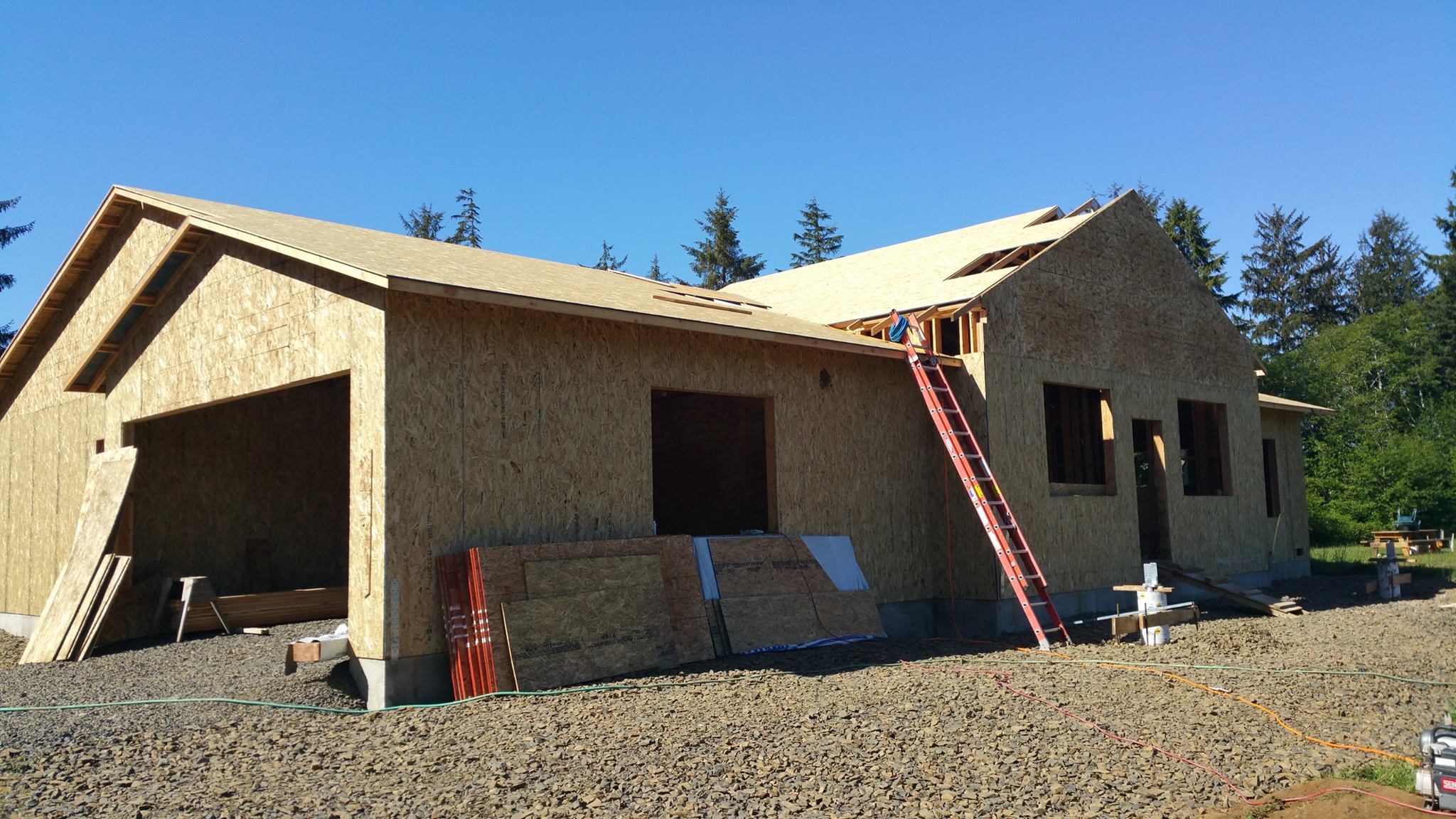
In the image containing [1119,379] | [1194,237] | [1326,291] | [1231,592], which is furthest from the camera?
[1326,291]

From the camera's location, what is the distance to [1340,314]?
5091 cm

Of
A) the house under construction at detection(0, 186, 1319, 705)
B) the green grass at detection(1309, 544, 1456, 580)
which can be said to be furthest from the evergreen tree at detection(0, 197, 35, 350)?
the green grass at detection(1309, 544, 1456, 580)

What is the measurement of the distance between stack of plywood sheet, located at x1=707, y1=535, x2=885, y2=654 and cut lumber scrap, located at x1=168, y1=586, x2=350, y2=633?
572 centimetres

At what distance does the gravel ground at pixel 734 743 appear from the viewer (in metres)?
5.54

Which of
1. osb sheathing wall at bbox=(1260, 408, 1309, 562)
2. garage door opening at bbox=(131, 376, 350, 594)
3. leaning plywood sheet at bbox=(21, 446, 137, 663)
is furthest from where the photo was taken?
osb sheathing wall at bbox=(1260, 408, 1309, 562)

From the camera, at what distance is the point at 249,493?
1452 cm

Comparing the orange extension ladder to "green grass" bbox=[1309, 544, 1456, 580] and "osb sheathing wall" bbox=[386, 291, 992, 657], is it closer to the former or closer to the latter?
"osb sheathing wall" bbox=[386, 291, 992, 657]

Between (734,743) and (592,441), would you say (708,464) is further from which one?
(734,743)

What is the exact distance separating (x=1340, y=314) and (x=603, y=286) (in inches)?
1974

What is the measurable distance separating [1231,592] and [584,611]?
32.4ft

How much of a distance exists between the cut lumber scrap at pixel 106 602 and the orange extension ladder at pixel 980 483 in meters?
9.36

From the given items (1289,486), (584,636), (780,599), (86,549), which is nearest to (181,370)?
(86,549)

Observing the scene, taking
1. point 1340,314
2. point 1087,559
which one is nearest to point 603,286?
point 1087,559

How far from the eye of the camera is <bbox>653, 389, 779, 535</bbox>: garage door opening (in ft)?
50.9
